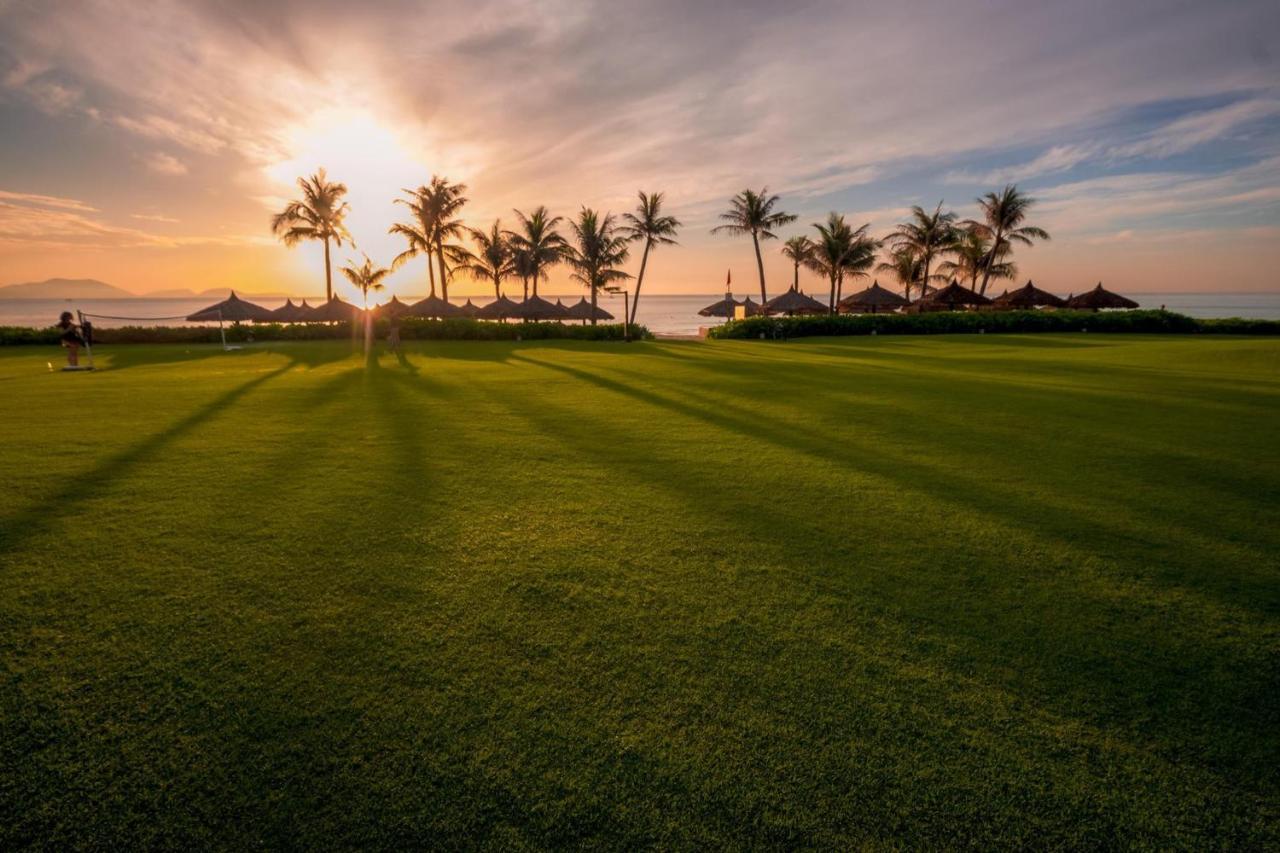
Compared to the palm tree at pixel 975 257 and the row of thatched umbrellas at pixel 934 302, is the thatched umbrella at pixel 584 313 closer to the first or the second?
the row of thatched umbrellas at pixel 934 302

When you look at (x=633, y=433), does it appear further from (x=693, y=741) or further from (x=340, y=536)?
(x=693, y=741)

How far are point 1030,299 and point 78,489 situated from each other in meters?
55.4

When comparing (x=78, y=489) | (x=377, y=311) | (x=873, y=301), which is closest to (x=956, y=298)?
(x=873, y=301)

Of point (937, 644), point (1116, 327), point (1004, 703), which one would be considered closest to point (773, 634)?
point (937, 644)

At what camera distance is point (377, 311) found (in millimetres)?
33969

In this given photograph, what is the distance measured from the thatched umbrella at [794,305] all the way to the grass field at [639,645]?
116 ft

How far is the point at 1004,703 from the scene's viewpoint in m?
2.68

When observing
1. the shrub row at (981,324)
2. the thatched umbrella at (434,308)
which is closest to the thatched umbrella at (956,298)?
the shrub row at (981,324)

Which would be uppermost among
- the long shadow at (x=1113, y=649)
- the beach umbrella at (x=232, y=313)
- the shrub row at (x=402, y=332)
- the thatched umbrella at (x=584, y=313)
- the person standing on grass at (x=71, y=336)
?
the thatched umbrella at (x=584, y=313)

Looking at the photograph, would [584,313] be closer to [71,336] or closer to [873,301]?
[873,301]

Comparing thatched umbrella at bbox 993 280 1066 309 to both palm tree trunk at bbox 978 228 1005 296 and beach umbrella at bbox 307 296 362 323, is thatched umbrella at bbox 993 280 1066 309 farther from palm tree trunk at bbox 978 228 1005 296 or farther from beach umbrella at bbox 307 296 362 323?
beach umbrella at bbox 307 296 362 323

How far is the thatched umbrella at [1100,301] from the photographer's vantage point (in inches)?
1625

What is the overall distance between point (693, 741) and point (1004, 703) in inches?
61.6

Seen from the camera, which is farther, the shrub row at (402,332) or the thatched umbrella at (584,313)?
the thatched umbrella at (584,313)
